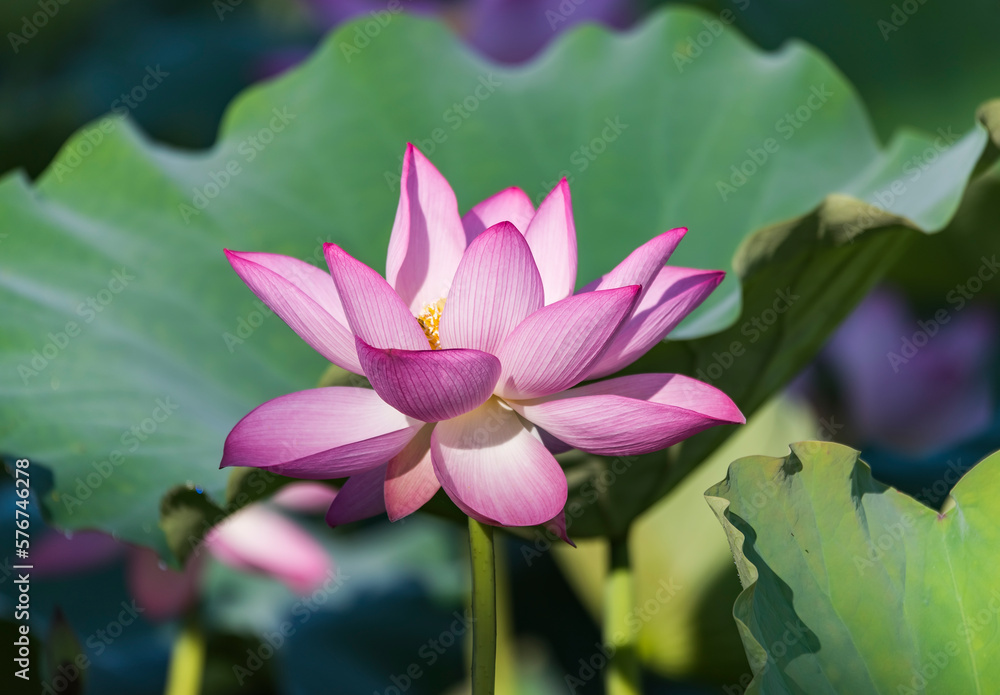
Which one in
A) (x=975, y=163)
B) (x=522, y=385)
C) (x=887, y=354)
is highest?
(x=975, y=163)

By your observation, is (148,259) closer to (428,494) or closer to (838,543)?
(428,494)

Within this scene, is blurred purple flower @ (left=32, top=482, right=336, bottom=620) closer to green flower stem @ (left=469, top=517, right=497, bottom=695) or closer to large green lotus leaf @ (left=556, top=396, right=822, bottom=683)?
large green lotus leaf @ (left=556, top=396, right=822, bottom=683)

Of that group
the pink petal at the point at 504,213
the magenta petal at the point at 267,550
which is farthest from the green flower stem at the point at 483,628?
the magenta petal at the point at 267,550

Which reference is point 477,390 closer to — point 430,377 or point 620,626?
point 430,377

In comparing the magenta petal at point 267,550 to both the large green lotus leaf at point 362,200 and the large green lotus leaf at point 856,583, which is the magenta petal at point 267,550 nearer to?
the large green lotus leaf at point 362,200

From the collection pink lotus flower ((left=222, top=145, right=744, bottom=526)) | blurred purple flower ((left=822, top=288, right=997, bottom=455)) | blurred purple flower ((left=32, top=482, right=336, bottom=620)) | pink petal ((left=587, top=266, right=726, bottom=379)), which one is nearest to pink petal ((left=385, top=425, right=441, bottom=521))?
pink lotus flower ((left=222, top=145, right=744, bottom=526))

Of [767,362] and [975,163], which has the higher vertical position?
[975,163]

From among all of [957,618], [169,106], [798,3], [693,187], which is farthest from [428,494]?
[169,106]
